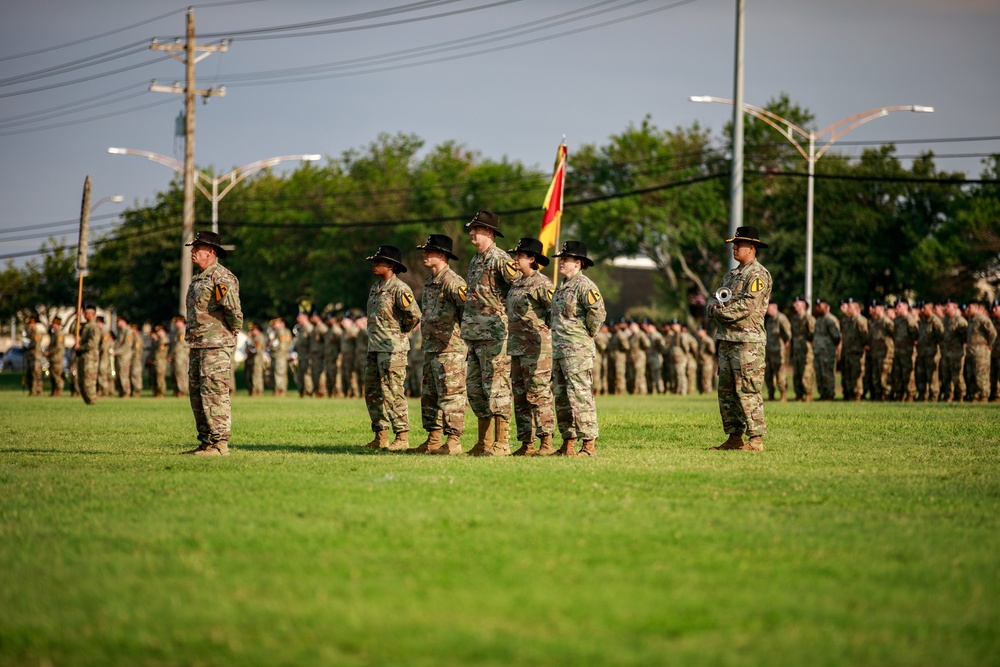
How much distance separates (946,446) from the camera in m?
14.3

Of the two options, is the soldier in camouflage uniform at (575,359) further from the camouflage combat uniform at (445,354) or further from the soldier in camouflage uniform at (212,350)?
the soldier in camouflage uniform at (212,350)

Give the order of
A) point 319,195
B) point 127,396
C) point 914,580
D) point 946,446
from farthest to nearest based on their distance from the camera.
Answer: point 319,195 → point 127,396 → point 946,446 → point 914,580

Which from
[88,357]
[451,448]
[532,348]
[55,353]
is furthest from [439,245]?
[55,353]

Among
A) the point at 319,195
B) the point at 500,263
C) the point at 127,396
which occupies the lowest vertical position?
the point at 127,396

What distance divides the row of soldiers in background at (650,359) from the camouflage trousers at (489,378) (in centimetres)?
2455

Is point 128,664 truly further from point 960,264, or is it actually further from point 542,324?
point 960,264

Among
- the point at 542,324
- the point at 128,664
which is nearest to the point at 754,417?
the point at 542,324

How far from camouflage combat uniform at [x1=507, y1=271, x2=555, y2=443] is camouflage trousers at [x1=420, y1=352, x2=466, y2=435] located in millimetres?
732

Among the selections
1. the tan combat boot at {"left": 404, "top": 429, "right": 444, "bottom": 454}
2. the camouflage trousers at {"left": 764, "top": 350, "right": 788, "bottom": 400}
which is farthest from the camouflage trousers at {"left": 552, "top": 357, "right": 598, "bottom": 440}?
the camouflage trousers at {"left": 764, "top": 350, "right": 788, "bottom": 400}

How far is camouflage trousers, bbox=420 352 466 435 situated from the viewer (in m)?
14.1

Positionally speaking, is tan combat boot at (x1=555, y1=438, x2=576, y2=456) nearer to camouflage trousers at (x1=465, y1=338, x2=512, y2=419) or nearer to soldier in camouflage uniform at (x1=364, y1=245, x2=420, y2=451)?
camouflage trousers at (x1=465, y1=338, x2=512, y2=419)

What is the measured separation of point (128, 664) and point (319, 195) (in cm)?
6907

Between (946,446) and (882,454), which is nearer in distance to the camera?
(882,454)

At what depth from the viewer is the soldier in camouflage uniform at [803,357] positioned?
29312mm
